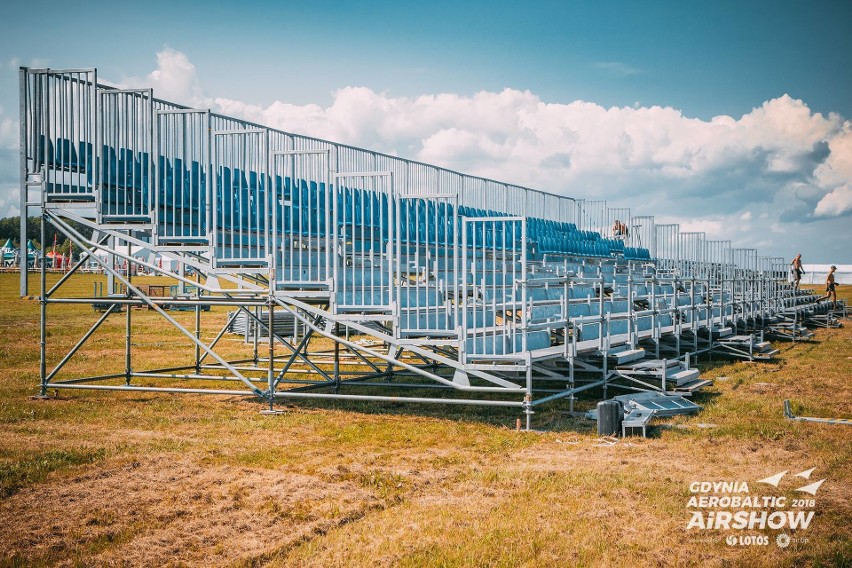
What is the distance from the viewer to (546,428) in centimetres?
926

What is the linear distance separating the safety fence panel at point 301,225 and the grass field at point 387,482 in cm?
199

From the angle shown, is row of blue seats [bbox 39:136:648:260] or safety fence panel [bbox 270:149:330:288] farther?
row of blue seats [bbox 39:136:648:260]

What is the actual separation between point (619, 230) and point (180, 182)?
58.9 feet

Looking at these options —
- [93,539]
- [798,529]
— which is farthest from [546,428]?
[93,539]

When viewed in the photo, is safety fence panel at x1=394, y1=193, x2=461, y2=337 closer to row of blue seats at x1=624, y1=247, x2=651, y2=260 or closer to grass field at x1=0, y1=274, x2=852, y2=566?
grass field at x1=0, y1=274, x2=852, y2=566

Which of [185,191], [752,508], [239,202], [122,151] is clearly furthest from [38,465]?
[752,508]

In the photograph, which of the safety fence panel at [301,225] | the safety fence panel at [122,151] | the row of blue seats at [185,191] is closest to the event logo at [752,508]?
the row of blue seats at [185,191]

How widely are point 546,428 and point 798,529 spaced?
4.09 metres

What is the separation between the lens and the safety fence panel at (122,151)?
36.3ft

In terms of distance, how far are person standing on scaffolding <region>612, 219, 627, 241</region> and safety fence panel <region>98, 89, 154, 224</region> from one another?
18187 millimetres

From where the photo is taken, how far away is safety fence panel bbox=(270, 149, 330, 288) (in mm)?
10586

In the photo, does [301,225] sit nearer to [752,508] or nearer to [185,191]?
[185,191]

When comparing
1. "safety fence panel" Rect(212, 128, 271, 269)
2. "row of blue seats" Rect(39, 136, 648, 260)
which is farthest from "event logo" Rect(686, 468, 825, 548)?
"safety fence panel" Rect(212, 128, 271, 269)

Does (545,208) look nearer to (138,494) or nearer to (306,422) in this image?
(306,422)
